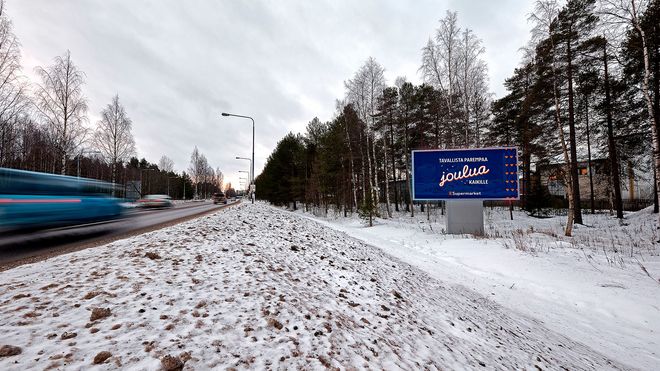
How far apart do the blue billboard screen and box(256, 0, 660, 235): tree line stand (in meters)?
2.27

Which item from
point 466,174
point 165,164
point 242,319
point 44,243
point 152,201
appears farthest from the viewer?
point 165,164

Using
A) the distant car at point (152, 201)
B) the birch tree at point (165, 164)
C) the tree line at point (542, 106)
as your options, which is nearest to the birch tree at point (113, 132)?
the distant car at point (152, 201)

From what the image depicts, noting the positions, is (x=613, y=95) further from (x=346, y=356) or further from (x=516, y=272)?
(x=346, y=356)

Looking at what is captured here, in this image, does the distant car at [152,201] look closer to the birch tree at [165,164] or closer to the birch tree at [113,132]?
the birch tree at [113,132]

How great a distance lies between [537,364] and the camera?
3.06 m

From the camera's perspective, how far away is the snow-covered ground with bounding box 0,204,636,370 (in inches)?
70.6

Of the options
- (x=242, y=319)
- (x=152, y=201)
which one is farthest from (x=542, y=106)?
(x=152, y=201)

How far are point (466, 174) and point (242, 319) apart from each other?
48.4 feet

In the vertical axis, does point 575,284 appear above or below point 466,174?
below

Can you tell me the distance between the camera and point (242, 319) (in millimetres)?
2373

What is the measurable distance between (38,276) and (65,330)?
6.71 feet

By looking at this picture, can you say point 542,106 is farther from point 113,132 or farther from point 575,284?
point 113,132

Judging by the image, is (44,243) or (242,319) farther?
(44,243)

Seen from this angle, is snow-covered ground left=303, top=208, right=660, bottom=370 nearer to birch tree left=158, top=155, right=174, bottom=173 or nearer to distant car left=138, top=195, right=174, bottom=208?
distant car left=138, top=195, right=174, bottom=208
